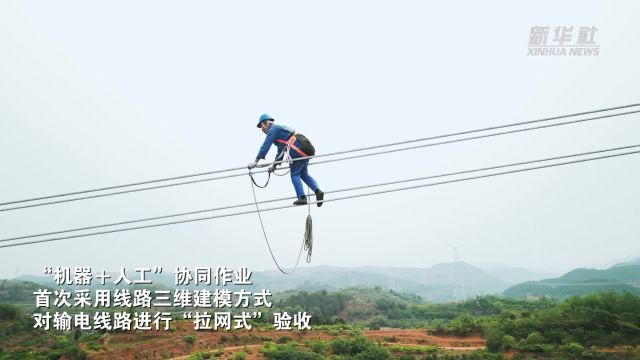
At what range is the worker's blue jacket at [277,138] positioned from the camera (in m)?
6.94

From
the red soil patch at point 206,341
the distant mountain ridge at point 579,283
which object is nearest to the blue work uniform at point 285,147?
the red soil patch at point 206,341

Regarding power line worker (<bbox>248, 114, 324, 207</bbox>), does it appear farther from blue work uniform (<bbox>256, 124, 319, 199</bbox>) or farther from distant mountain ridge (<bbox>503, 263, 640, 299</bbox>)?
distant mountain ridge (<bbox>503, 263, 640, 299</bbox>)

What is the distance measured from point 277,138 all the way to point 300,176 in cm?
60

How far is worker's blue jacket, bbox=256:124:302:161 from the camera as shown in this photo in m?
6.94

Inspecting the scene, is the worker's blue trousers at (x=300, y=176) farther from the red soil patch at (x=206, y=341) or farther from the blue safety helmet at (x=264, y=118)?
the red soil patch at (x=206, y=341)

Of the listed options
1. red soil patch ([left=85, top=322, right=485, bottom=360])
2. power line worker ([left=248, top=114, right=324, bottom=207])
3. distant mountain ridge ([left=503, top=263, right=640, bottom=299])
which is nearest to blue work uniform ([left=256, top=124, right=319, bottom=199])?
power line worker ([left=248, top=114, right=324, bottom=207])

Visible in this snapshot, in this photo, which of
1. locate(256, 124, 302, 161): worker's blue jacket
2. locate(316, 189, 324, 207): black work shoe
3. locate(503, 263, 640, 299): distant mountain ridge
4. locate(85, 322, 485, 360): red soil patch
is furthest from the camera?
locate(503, 263, 640, 299): distant mountain ridge

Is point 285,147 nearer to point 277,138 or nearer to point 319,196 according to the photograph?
point 277,138

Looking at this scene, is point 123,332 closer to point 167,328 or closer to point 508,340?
point 167,328

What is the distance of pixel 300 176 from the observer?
285 inches

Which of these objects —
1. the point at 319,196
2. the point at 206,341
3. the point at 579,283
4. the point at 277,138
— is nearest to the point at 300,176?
the point at 319,196

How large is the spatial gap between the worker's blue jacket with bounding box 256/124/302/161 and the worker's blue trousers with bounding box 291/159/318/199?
0.43 ft

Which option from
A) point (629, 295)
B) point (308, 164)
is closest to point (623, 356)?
point (629, 295)

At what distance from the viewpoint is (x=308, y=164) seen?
7.16 meters
